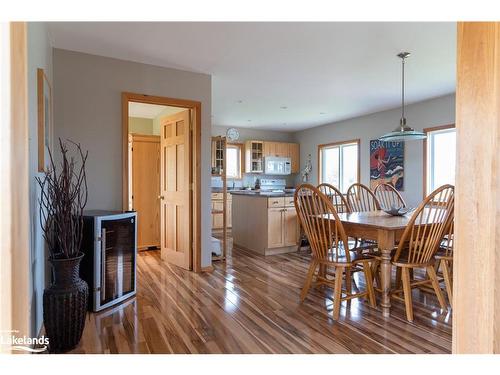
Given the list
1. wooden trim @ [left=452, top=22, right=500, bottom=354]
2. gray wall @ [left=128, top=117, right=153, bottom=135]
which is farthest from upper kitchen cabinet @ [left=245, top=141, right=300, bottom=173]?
wooden trim @ [left=452, top=22, right=500, bottom=354]

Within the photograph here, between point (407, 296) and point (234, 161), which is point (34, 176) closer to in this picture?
point (407, 296)

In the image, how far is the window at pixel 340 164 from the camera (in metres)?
6.38

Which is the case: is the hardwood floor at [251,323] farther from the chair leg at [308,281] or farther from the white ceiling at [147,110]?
the white ceiling at [147,110]

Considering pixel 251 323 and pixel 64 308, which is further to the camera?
pixel 251 323

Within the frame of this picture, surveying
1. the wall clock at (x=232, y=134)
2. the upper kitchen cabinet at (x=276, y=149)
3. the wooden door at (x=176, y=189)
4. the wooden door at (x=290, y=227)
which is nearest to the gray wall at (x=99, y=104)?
the wooden door at (x=176, y=189)

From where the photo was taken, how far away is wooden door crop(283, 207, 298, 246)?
14.9 ft

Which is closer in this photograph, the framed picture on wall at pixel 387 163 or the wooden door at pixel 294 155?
the framed picture on wall at pixel 387 163

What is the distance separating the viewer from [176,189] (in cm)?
392

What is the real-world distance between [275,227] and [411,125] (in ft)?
9.64

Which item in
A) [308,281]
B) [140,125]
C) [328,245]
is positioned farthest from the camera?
[140,125]

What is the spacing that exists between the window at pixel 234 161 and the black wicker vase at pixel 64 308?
5.52m

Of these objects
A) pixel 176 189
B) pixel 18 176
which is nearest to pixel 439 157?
pixel 176 189
